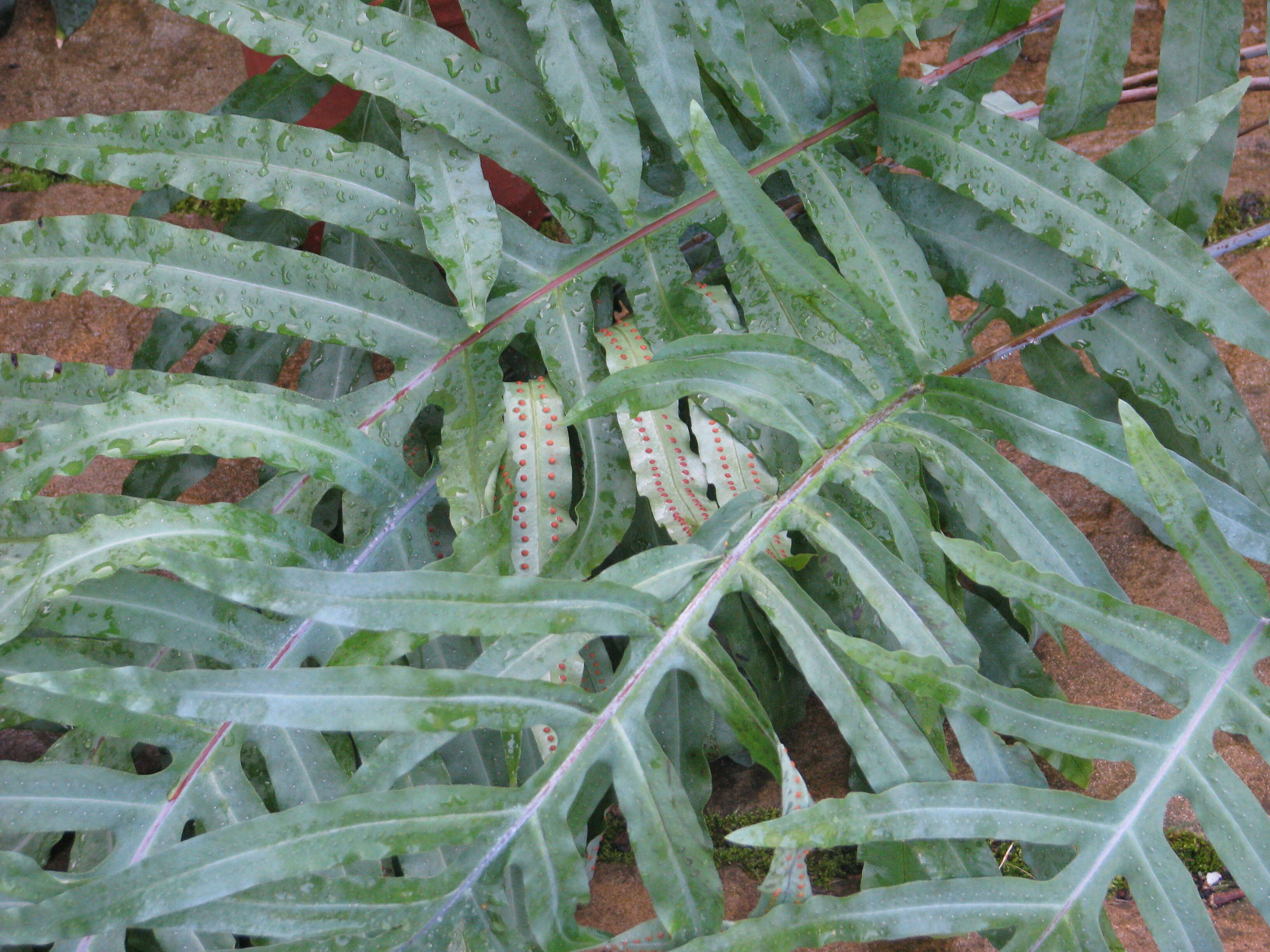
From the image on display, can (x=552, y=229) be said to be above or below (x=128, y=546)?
above

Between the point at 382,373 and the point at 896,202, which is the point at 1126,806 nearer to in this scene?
the point at 896,202

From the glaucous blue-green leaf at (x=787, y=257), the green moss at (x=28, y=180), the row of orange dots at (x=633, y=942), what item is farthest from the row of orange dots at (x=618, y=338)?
the green moss at (x=28, y=180)

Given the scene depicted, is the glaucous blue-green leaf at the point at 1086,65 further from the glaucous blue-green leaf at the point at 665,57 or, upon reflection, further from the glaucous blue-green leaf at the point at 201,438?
the glaucous blue-green leaf at the point at 201,438

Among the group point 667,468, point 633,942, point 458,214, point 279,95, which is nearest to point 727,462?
point 667,468

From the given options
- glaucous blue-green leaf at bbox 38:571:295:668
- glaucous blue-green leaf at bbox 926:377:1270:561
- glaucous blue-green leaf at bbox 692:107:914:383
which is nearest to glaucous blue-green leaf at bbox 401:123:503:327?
glaucous blue-green leaf at bbox 692:107:914:383

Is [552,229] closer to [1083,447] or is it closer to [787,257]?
[787,257]

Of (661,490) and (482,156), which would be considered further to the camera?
(482,156)
